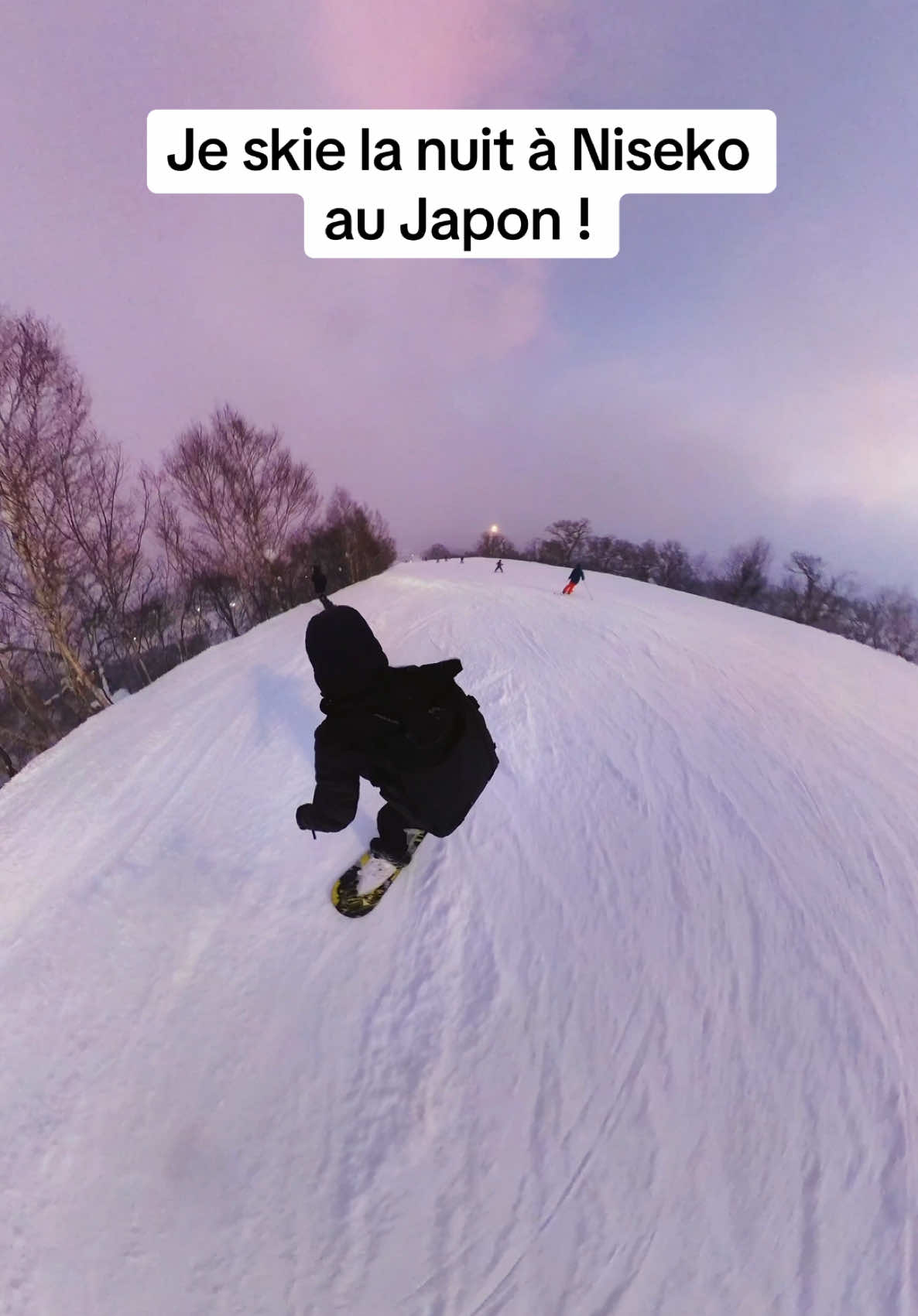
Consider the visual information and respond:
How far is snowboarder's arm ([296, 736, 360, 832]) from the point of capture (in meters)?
2.36

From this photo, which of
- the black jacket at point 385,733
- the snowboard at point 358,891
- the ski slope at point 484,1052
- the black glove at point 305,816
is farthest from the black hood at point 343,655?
the ski slope at point 484,1052

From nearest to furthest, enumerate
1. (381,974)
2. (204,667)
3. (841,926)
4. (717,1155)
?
(717,1155)
(381,974)
(841,926)
(204,667)

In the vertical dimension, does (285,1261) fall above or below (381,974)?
below

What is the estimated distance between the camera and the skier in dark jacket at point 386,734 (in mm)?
2186

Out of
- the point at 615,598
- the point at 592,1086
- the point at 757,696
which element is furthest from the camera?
the point at 615,598

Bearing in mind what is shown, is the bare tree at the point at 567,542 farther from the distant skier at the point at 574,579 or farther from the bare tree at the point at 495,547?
the distant skier at the point at 574,579

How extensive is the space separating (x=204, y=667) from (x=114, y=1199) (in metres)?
7.37

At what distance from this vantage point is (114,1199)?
6.66 ft

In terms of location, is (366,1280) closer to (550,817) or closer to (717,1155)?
(717,1155)

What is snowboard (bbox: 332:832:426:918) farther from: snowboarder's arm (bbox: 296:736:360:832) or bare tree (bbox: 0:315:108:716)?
bare tree (bbox: 0:315:108:716)

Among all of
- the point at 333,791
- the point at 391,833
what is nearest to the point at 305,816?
the point at 333,791

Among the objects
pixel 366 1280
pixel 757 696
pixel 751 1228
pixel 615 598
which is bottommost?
pixel 366 1280

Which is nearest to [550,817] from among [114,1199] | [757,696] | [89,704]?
[114,1199]

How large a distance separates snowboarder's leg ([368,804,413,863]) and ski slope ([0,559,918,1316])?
263 millimetres
